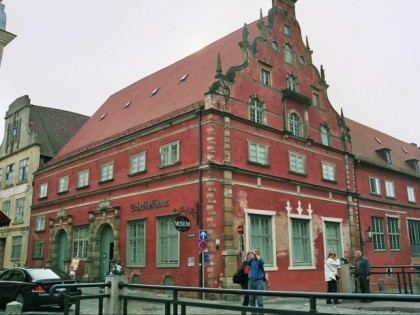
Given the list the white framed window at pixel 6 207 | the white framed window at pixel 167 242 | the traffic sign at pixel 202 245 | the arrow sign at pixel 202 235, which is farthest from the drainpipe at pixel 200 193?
the white framed window at pixel 6 207

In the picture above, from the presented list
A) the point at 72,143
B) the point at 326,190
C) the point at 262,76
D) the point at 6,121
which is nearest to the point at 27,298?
the point at 262,76

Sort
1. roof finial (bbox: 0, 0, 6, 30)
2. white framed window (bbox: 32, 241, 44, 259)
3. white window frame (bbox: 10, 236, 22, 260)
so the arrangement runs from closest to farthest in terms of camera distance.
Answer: roof finial (bbox: 0, 0, 6, 30), white framed window (bbox: 32, 241, 44, 259), white window frame (bbox: 10, 236, 22, 260)

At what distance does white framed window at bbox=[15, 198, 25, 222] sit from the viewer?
112ft

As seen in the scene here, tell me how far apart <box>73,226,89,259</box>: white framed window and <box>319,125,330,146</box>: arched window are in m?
15.7

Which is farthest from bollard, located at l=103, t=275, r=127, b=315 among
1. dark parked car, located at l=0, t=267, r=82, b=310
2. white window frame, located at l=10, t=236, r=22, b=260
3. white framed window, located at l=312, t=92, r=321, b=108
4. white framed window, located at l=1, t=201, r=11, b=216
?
white framed window, located at l=1, t=201, r=11, b=216

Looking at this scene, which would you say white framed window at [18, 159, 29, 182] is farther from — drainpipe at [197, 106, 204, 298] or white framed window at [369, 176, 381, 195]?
white framed window at [369, 176, 381, 195]

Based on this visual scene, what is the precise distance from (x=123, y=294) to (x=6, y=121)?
35.6 m

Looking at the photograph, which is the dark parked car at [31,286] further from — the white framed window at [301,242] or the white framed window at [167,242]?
the white framed window at [301,242]

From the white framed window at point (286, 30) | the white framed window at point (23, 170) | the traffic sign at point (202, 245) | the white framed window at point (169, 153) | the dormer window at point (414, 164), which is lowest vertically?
the traffic sign at point (202, 245)

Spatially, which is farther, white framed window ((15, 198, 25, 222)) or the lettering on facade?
white framed window ((15, 198, 25, 222))

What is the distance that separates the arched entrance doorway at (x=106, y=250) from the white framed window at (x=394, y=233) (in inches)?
790

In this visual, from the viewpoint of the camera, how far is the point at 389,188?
34531 mm

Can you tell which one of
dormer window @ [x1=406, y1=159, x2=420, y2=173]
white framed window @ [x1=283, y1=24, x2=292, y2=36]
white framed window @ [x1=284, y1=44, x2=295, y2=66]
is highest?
white framed window @ [x1=283, y1=24, x2=292, y2=36]

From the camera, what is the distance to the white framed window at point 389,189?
112 ft
